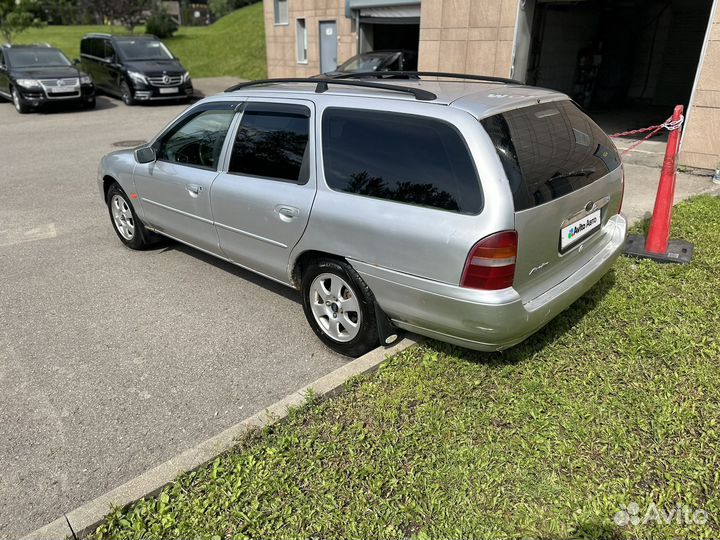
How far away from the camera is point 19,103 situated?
1500cm

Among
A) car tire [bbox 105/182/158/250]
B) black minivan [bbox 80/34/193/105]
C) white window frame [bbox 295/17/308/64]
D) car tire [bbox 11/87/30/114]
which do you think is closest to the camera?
car tire [bbox 105/182/158/250]

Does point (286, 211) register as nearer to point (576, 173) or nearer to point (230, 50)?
point (576, 173)

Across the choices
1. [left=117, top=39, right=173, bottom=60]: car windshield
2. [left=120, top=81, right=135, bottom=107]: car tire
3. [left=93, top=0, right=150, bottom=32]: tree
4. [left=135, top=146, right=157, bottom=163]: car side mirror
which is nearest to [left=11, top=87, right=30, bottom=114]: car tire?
[left=120, top=81, right=135, bottom=107]: car tire

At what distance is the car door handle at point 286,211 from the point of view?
377 cm

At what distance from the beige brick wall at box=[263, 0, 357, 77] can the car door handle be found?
45.2 ft

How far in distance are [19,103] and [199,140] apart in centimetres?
1350

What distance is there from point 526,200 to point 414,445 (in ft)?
4.82

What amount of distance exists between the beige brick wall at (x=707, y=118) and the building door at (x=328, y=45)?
11180 mm

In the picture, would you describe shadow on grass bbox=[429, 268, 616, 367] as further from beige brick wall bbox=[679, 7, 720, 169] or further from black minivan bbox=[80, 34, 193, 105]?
black minivan bbox=[80, 34, 193, 105]

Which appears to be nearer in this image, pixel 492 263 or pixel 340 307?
pixel 492 263

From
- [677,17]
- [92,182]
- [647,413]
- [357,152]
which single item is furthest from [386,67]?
[647,413]

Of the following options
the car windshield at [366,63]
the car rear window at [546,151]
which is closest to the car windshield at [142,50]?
the car windshield at [366,63]

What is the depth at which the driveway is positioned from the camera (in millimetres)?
2961

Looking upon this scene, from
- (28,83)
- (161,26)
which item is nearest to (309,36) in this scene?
(28,83)
